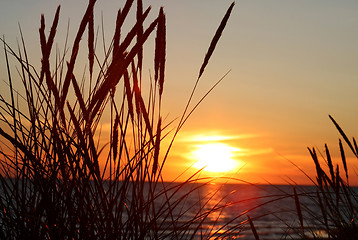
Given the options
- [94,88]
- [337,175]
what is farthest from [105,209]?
[337,175]

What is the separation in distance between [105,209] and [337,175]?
2.95 feet

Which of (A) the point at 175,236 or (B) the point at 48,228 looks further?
(A) the point at 175,236

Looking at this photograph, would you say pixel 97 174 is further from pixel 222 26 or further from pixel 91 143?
pixel 222 26

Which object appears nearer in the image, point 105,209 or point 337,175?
point 105,209

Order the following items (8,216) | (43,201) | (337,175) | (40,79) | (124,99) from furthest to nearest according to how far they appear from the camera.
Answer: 1. (337,175)
2. (124,99)
3. (40,79)
4. (8,216)
5. (43,201)

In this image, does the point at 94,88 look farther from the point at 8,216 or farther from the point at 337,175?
the point at 337,175

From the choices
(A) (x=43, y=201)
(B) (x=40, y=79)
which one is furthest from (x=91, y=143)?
(B) (x=40, y=79)

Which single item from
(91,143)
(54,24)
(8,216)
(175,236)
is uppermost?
(54,24)

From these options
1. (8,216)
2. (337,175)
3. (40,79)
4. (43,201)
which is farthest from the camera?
(337,175)

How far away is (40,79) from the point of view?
1382mm

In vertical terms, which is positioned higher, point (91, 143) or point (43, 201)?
point (91, 143)

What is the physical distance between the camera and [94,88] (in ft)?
4.54

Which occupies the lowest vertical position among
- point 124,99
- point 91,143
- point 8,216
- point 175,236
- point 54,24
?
point 175,236

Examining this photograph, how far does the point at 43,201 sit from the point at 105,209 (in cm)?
17
